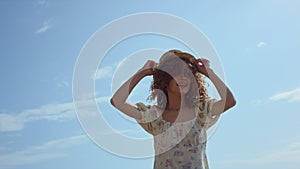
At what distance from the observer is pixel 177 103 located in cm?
330

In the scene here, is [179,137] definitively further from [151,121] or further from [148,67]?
[148,67]

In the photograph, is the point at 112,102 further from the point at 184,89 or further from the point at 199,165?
the point at 199,165

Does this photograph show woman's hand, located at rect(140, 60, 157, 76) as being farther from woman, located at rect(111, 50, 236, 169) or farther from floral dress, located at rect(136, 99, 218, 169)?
floral dress, located at rect(136, 99, 218, 169)

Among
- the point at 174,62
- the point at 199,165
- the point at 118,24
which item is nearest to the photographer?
the point at 199,165

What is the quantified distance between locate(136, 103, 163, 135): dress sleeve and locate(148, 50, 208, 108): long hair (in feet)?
0.38

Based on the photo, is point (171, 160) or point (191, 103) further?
point (191, 103)

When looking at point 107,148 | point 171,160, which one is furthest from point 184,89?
point 107,148

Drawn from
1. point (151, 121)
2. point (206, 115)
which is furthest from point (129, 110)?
point (206, 115)

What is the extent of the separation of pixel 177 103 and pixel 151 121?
0.31 metres

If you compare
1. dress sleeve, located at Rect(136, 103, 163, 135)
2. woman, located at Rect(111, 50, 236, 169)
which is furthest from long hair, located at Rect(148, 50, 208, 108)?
dress sleeve, located at Rect(136, 103, 163, 135)

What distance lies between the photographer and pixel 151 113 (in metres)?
3.27

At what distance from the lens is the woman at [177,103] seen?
125 inches

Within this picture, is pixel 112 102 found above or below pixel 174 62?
below

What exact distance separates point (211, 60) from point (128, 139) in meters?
1.14
